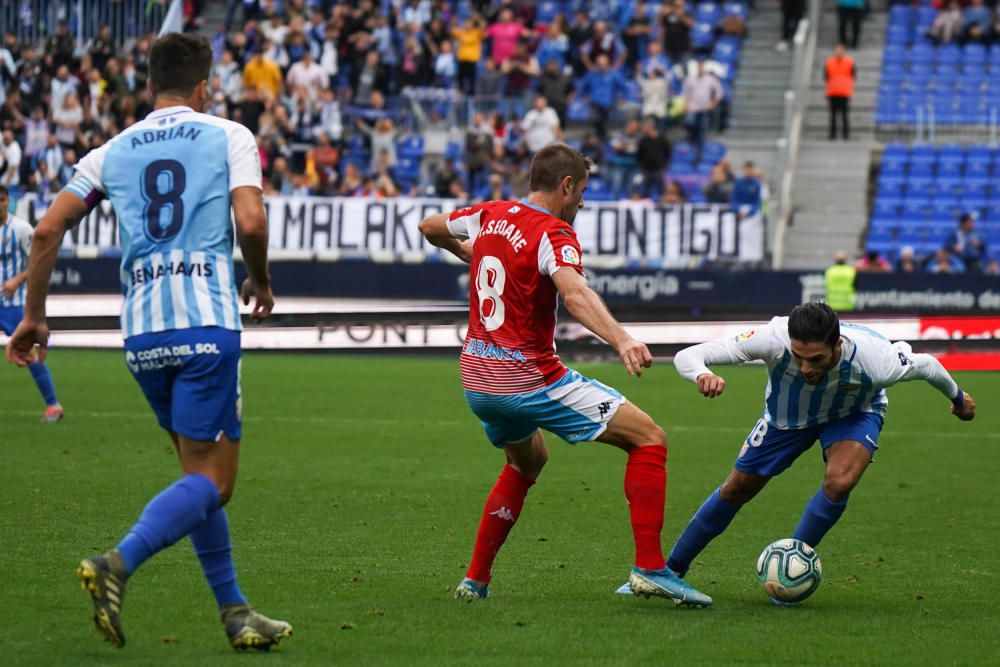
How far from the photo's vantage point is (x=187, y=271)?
18.4ft

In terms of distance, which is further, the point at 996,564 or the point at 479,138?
the point at 479,138

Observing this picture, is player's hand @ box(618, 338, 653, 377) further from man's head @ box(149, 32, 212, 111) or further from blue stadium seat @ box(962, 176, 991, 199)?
blue stadium seat @ box(962, 176, 991, 199)

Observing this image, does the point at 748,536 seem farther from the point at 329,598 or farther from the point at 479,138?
the point at 479,138

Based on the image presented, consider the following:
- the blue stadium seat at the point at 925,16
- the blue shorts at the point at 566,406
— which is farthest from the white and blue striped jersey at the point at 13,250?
the blue stadium seat at the point at 925,16

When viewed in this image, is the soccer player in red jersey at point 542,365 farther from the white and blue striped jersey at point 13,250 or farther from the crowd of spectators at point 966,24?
the crowd of spectators at point 966,24

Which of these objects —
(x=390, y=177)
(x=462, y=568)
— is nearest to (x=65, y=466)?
(x=462, y=568)

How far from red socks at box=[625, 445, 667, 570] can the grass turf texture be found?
0.85 ft

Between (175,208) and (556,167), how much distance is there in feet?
5.90

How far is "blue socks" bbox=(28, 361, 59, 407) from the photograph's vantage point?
14.1 metres

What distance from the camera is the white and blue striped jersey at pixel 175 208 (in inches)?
221

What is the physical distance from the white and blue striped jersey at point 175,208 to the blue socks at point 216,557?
73 centimetres

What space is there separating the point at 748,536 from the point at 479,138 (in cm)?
1809

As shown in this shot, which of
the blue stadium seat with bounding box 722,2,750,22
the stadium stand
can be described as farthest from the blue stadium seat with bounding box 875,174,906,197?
the blue stadium seat with bounding box 722,2,750,22

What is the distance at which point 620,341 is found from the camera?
6.07 meters
